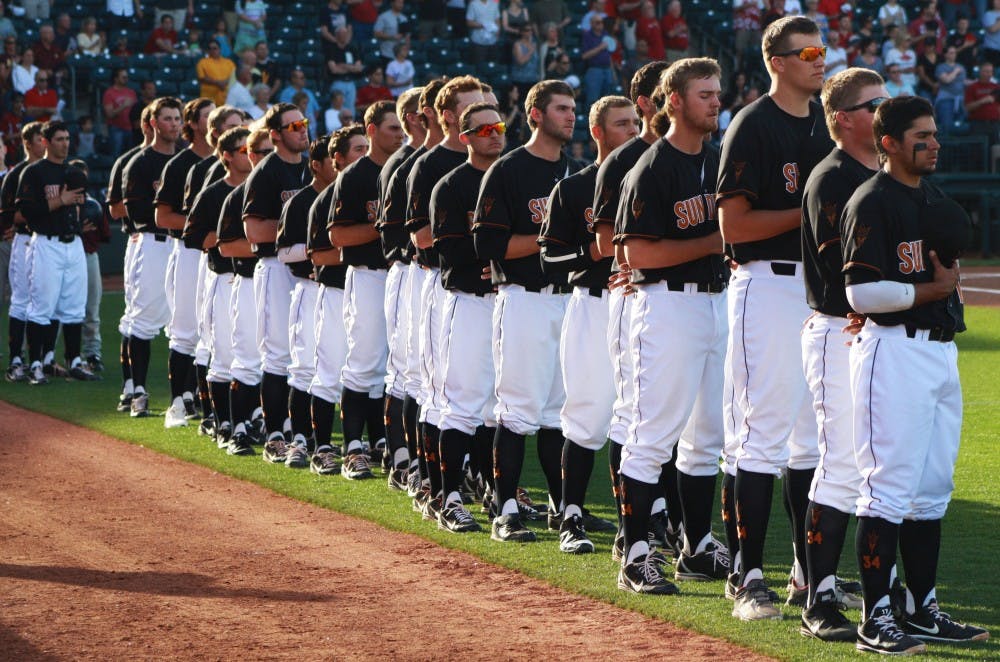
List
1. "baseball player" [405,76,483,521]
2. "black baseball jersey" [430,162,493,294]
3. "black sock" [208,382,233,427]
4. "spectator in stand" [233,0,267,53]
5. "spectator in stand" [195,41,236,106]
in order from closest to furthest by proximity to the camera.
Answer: "black baseball jersey" [430,162,493,294], "baseball player" [405,76,483,521], "black sock" [208,382,233,427], "spectator in stand" [195,41,236,106], "spectator in stand" [233,0,267,53]

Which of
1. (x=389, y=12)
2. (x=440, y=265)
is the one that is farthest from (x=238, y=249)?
(x=389, y=12)

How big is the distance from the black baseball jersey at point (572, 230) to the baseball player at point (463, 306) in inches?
29.1

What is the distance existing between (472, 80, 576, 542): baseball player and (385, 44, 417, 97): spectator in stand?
53.5 ft

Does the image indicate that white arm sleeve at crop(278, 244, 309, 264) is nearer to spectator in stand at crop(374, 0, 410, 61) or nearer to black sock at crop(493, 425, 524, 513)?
black sock at crop(493, 425, 524, 513)

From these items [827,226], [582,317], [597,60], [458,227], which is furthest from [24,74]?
[827,226]


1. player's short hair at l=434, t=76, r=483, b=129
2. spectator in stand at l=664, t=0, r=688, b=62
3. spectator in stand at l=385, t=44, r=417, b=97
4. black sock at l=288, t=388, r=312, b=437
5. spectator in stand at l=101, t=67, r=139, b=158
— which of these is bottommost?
black sock at l=288, t=388, r=312, b=437

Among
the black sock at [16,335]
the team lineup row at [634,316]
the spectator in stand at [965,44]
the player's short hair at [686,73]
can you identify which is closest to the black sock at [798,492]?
the team lineup row at [634,316]

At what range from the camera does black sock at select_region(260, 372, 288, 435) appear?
9898 mm

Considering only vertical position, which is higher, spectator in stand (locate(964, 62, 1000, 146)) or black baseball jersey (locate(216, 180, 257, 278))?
spectator in stand (locate(964, 62, 1000, 146))

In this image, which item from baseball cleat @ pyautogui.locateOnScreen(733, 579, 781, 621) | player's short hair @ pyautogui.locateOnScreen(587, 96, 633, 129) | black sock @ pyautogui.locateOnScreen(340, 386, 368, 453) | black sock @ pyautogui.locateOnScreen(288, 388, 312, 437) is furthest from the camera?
black sock @ pyautogui.locateOnScreen(288, 388, 312, 437)

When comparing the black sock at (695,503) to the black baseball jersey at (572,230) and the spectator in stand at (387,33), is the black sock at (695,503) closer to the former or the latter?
the black baseball jersey at (572,230)

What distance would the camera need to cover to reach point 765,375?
5.64 m

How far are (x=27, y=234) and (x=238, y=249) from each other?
469 centimetres

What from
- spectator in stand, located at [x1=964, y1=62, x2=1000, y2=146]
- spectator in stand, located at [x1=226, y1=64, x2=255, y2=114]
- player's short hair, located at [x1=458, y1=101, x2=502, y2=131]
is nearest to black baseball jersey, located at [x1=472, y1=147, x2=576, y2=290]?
player's short hair, located at [x1=458, y1=101, x2=502, y2=131]
